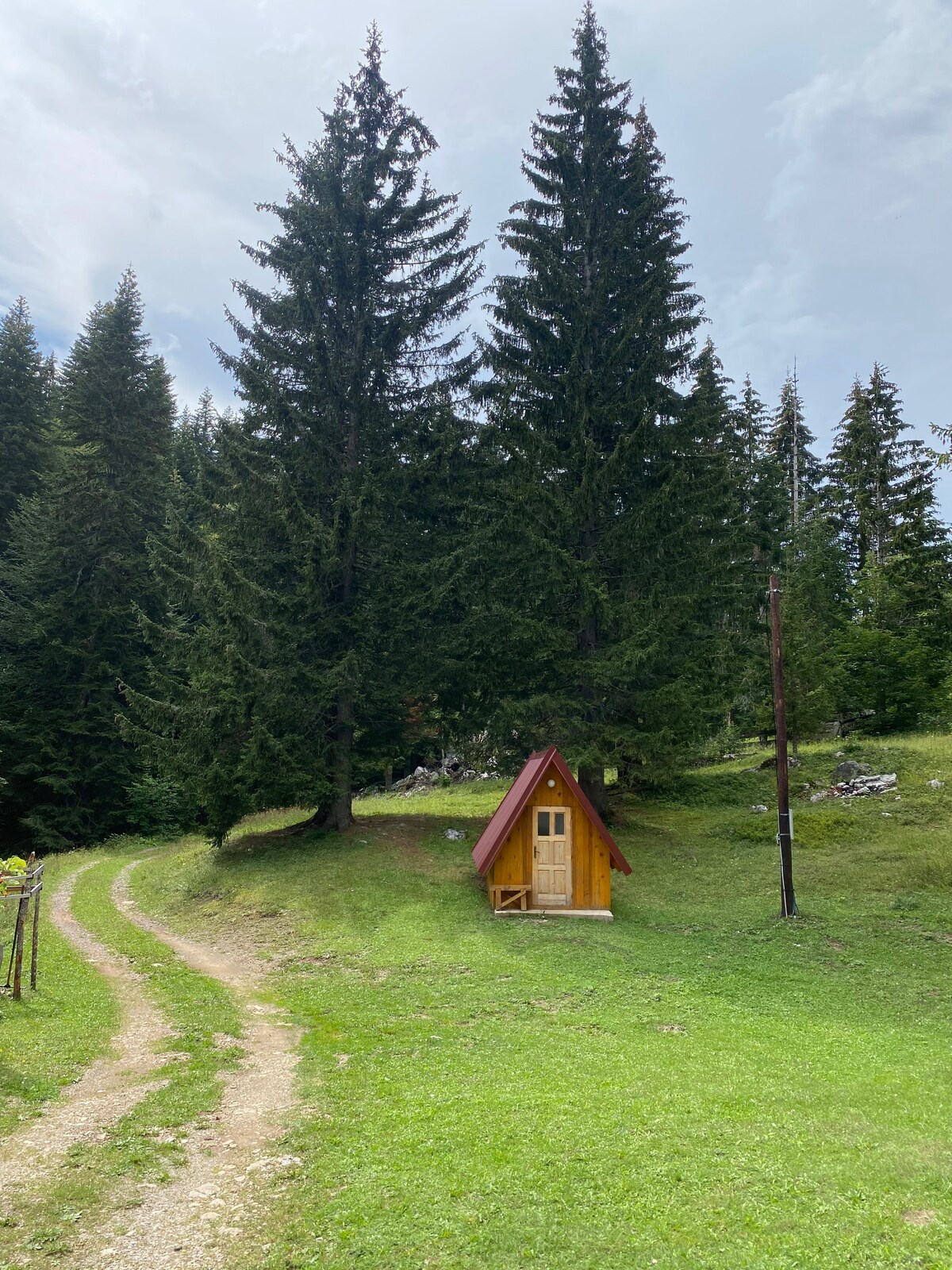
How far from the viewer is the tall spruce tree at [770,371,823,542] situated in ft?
151

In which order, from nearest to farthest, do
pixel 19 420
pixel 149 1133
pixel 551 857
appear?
pixel 149 1133
pixel 551 857
pixel 19 420

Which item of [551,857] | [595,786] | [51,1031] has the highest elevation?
[595,786]

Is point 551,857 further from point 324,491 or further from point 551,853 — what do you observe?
point 324,491

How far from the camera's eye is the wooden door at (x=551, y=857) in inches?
Answer: 663

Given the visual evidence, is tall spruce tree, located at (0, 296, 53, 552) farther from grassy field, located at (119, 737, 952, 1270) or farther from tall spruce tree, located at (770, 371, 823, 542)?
Answer: tall spruce tree, located at (770, 371, 823, 542)

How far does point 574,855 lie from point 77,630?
24372mm

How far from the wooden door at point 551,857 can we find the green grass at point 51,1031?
8940mm

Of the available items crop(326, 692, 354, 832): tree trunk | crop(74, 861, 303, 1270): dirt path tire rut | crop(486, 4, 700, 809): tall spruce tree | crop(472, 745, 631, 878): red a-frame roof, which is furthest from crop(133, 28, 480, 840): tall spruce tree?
crop(74, 861, 303, 1270): dirt path tire rut

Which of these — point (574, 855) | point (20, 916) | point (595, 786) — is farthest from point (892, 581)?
point (20, 916)

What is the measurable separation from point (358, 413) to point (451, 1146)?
814 inches

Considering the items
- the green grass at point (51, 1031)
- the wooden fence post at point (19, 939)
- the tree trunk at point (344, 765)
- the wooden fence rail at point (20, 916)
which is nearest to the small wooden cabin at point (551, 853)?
the tree trunk at point (344, 765)

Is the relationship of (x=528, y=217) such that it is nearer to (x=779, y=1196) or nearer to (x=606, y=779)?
(x=606, y=779)

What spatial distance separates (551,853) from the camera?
17.0 metres

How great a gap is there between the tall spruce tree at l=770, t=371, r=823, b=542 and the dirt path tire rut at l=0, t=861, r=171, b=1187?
4335 cm
